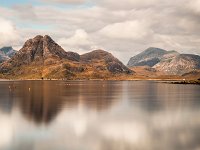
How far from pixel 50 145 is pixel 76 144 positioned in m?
4.29

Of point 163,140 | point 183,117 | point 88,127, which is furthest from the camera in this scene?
point 183,117

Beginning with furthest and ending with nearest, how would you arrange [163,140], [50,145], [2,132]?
[2,132]
[163,140]
[50,145]

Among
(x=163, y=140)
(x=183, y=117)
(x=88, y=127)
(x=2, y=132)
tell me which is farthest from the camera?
(x=183, y=117)

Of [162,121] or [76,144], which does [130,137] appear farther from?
[162,121]

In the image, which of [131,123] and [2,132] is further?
[131,123]

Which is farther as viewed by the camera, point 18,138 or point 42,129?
point 42,129

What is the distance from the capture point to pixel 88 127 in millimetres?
67250

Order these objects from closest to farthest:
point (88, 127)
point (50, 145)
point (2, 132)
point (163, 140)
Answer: point (50, 145) → point (163, 140) → point (2, 132) → point (88, 127)

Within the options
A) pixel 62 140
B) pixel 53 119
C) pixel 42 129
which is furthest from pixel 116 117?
pixel 62 140

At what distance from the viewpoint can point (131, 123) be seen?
238 feet

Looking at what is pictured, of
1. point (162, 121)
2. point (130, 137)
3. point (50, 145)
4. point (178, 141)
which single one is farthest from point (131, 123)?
point (50, 145)

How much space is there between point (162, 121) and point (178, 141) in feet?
72.2

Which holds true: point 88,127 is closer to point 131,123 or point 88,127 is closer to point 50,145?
point 131,123

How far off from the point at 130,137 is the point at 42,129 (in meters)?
18.3
